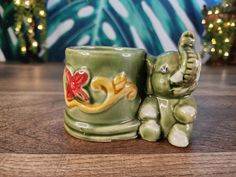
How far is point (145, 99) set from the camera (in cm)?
49

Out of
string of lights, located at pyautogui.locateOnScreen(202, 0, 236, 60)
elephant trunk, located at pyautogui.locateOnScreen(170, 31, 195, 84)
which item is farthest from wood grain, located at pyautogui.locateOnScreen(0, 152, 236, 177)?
A: string of lights, located at pyautogui.locateOnScreen(202, 0, 236, 60)

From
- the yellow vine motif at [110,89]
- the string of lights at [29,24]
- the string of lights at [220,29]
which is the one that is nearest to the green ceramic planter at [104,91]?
the yellow vine motif at [110,89]

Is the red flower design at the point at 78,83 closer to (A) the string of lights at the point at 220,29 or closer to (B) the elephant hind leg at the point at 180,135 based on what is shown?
(B) the elephant hind leg at the point at 180,135

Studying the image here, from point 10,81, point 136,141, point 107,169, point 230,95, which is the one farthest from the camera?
point 10,81

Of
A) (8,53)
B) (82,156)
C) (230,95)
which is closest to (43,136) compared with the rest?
(82,156)

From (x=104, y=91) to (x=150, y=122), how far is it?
3.3 inches

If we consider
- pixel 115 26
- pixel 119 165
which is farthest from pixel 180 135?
pixel 115 26

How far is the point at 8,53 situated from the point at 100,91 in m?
1.62

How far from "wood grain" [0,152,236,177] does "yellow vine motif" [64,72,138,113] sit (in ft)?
0.26

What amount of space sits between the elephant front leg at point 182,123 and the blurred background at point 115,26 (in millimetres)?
1450

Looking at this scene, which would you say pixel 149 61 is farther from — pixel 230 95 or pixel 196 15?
pixel 196 15

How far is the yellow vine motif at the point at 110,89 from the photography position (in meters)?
0.46

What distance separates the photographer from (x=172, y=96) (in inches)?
18.5

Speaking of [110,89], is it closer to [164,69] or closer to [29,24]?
[164,69]
